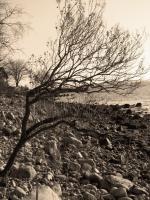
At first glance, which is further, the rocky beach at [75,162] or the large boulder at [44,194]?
the rocky beach at [75,162]

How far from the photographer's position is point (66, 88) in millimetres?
13016

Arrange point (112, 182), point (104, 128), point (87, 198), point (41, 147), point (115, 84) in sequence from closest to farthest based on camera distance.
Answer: point (115, 84), point (87, 198), point (112, 182), point (41, 147), point (104, 128)

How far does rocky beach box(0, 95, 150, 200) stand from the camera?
545 inches

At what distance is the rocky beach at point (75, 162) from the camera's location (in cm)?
1384

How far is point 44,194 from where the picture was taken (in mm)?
12859

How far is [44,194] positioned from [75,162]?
3731 millimetres

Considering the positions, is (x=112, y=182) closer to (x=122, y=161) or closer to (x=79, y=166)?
(x=79, y=166)

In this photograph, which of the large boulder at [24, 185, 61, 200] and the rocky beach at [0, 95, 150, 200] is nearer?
the large boulder at [24, 185, 61, 200]

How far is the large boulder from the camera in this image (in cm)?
1267

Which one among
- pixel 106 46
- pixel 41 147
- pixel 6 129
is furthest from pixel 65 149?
pixel 106 46

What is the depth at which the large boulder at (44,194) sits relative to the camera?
12673 millimetres

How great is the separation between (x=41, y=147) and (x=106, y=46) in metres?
5.38

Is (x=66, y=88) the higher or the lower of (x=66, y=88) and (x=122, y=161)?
the higher

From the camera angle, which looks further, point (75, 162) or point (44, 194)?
point (75, 162)
